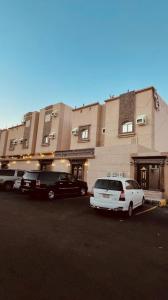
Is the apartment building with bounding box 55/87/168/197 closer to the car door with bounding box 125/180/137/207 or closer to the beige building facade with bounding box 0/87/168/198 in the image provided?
the beige building facade with bounding box 0/87/168/198

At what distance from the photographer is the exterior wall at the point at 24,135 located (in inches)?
1181

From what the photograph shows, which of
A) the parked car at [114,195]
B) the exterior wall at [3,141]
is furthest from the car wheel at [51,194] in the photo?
the exterior wall at [3,141]

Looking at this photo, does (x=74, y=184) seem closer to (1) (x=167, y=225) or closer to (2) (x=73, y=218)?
(2) (x=73, y=218)

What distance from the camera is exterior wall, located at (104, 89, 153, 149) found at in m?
18.2

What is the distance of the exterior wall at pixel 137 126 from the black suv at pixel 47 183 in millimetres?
7679

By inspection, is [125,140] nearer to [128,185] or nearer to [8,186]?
[128,185]

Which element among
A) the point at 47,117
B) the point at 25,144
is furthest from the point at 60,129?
the point at 25,144

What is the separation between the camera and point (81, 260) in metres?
4.41

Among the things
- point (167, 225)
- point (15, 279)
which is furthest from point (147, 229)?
point (15, 279)

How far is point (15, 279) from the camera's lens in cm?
349

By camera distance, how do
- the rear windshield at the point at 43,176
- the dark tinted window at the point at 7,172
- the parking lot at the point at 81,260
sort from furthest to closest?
1. the dark tinted window at the point at 7,172
2. the rear windshield at the point at 43,176
3. the parking lot at the point at 81,260

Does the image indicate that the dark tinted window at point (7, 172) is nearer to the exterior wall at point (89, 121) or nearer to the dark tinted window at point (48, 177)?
the dark tinted window at point (48, 177)

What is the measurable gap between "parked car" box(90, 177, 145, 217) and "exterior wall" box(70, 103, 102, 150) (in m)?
12.8

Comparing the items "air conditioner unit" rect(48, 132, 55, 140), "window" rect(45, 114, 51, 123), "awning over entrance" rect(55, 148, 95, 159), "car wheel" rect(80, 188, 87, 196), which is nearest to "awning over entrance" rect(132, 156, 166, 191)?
"car wheel" rect(80, 188, 87, 196)
